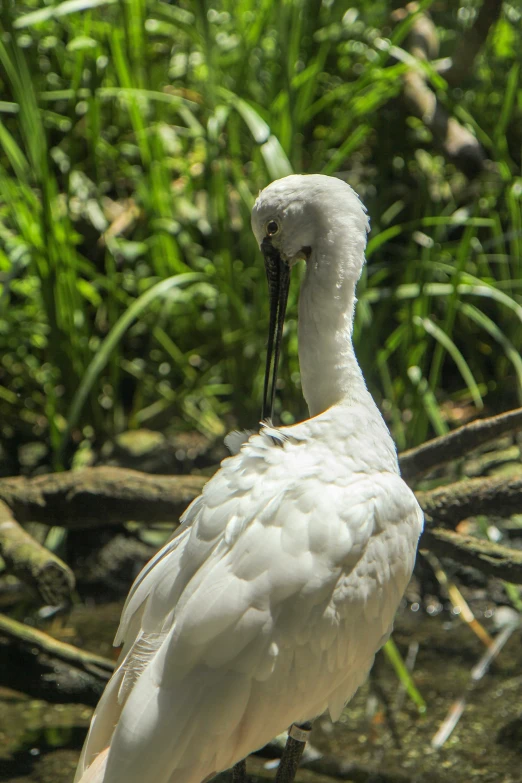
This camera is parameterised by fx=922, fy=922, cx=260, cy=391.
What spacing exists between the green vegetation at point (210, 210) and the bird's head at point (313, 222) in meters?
0.73

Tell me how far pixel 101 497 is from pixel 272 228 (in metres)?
0.81

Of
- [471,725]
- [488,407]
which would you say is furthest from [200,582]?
[488,407]

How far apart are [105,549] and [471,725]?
4.28ft

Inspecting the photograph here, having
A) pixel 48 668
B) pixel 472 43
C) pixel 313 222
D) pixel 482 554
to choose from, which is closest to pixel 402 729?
pixel 482 554

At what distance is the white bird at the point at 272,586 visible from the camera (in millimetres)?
1474

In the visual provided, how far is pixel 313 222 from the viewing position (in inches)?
72.2

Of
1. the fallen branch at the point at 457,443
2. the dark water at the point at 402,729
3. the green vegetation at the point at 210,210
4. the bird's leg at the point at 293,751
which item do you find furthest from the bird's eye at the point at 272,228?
the dark water at the point at 402,729

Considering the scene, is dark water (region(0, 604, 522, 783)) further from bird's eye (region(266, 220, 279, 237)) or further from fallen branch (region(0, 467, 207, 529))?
bird's eye (region(266, 220, 279, 237))

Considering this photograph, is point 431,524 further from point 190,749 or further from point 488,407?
point 488,407

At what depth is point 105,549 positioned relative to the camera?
3.02 m

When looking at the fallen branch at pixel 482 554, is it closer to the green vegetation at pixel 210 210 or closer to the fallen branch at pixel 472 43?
the green vegetation at pixel 210 210

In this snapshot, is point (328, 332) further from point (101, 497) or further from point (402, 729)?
point (402, 729)

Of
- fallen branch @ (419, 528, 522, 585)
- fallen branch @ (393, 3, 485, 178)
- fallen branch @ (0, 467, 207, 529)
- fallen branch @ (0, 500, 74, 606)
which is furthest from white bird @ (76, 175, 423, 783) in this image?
fallen branch @ (393, 3, 485, 178)

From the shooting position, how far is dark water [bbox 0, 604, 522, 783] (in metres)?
2.09
